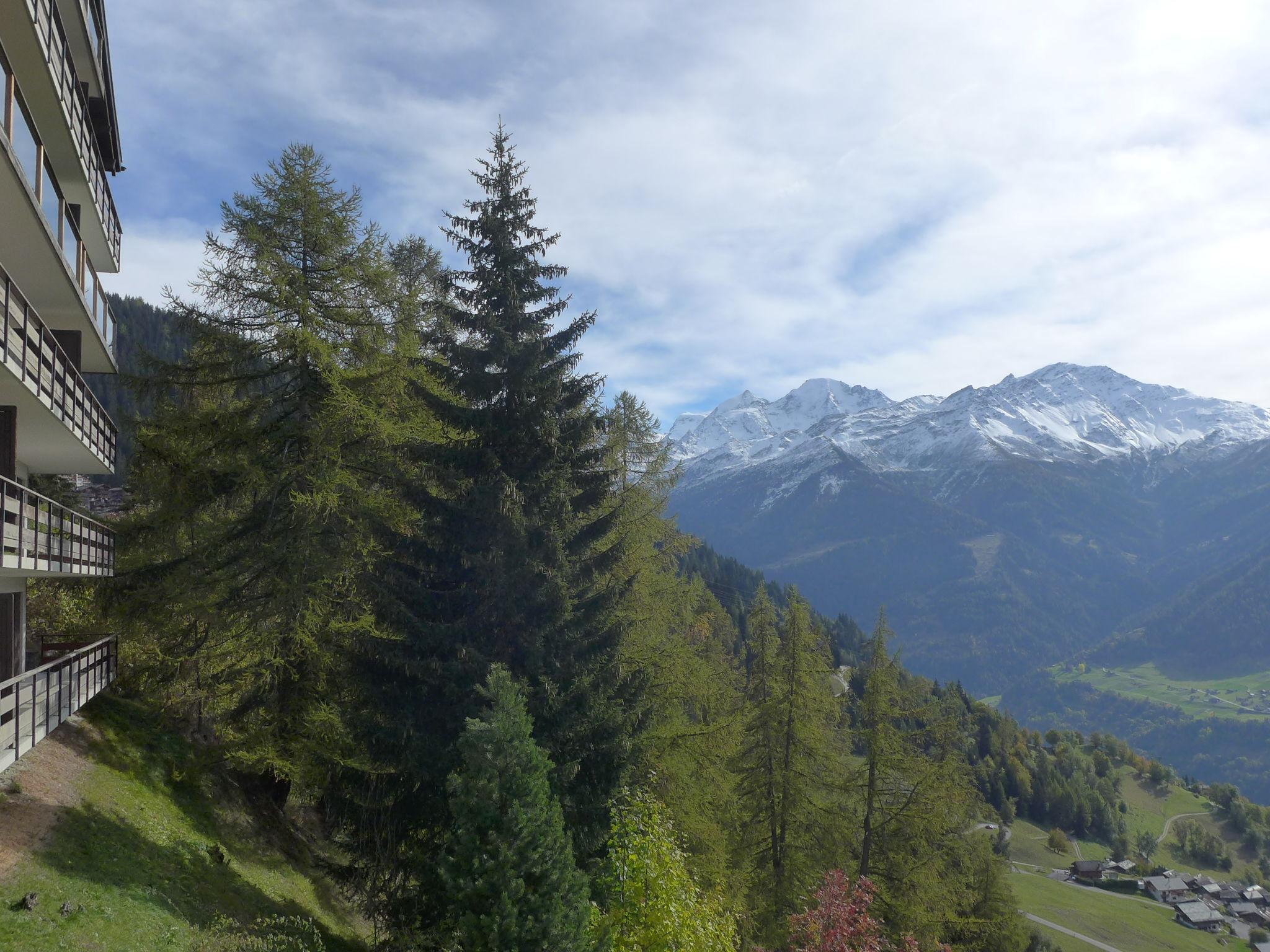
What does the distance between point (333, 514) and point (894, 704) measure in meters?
21.5

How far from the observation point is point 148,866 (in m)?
13.1

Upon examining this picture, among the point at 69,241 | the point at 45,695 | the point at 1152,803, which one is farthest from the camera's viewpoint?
the point at 1152,803

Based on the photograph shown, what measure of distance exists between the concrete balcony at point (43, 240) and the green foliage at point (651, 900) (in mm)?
14202

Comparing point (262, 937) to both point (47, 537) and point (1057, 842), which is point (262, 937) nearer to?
point (47, 537)

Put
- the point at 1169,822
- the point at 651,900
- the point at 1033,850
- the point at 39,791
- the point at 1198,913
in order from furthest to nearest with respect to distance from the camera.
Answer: the point at 1169,822 → the point at 1033,850 → the point at 1198,913 → the point at 39,791 → the point at 651,900

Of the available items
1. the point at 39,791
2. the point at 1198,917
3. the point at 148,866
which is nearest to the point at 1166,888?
the point at 1198,917

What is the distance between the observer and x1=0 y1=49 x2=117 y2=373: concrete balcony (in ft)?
35.7

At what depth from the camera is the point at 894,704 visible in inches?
1101

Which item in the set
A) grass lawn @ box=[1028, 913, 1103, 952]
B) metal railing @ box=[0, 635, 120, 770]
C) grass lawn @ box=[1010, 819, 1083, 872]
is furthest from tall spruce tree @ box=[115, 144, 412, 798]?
grass lawn @ box=[1010, 819, 1083, 872]

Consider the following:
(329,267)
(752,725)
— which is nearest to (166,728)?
(329,267)

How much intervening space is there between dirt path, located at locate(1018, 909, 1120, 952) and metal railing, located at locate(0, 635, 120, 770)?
85.7 m

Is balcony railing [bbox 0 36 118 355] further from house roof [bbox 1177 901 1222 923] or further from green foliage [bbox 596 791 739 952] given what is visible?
house roof [bbox 1177 901 1222 923]

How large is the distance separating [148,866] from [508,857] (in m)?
7.14

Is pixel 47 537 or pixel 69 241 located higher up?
pixel 69 241
